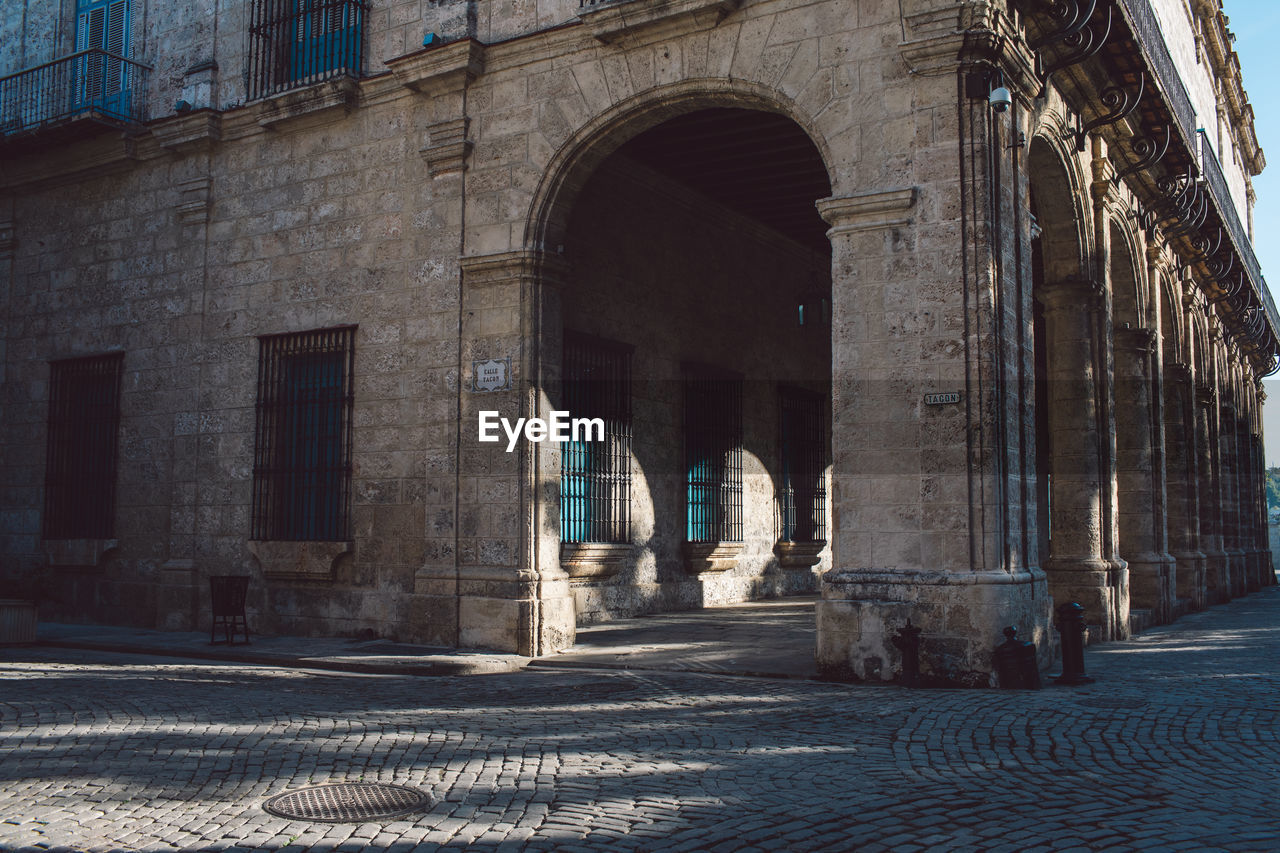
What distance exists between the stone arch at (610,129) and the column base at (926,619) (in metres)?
3.75

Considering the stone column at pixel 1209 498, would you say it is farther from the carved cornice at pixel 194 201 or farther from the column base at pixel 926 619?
the carved cornice at pixel 194 201

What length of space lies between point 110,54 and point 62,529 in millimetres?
6054

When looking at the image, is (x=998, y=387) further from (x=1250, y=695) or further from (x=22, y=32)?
(x=22, y=32)

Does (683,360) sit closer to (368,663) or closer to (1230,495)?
(368,663)

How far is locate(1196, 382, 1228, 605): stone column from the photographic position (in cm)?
1853

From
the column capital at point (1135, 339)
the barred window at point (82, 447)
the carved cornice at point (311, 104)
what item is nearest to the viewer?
the carved cornice at point (311, 104)

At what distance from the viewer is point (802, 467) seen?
709 inches

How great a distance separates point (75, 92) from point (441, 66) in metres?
6.27

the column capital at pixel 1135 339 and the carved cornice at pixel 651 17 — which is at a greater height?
the carved cornice at pixel 651 17

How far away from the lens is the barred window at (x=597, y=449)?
42.3ft

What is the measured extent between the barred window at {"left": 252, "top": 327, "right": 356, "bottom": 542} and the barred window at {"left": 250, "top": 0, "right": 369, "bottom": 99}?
10.1 ft

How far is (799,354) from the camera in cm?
1839

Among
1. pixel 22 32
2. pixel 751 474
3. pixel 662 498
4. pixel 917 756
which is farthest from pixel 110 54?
pixel 917 756

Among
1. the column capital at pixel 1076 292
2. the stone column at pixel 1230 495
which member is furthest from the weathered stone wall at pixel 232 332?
the stone column at pixel 1230 495
